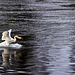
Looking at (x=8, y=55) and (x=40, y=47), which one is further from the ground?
(x=40, y=47)

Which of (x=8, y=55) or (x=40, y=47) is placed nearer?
(x=8, y=55)

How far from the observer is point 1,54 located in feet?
70.0

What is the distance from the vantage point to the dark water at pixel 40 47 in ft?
58.5

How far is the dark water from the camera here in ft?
58.5

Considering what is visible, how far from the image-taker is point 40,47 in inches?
915

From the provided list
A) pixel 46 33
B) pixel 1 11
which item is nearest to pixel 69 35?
pixel 46 33

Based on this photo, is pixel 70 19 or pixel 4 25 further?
pixel 70 19

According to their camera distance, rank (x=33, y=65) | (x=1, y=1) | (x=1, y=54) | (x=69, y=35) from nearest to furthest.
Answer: (x=33, y=65), (x=1, y=54), (x=69, y=35), (x=1, y=1)

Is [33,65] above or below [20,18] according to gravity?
below

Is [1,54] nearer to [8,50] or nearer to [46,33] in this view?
[8,50]

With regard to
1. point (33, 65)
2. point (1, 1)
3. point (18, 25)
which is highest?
point (1, 1)

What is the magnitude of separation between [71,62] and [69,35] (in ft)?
29.3

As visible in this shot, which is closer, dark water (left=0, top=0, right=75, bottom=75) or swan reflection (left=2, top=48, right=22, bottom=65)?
dark water (left=0, top=0, right=75, bottom=75)

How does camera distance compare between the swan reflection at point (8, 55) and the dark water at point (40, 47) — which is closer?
the dark water at point (40, 47)
